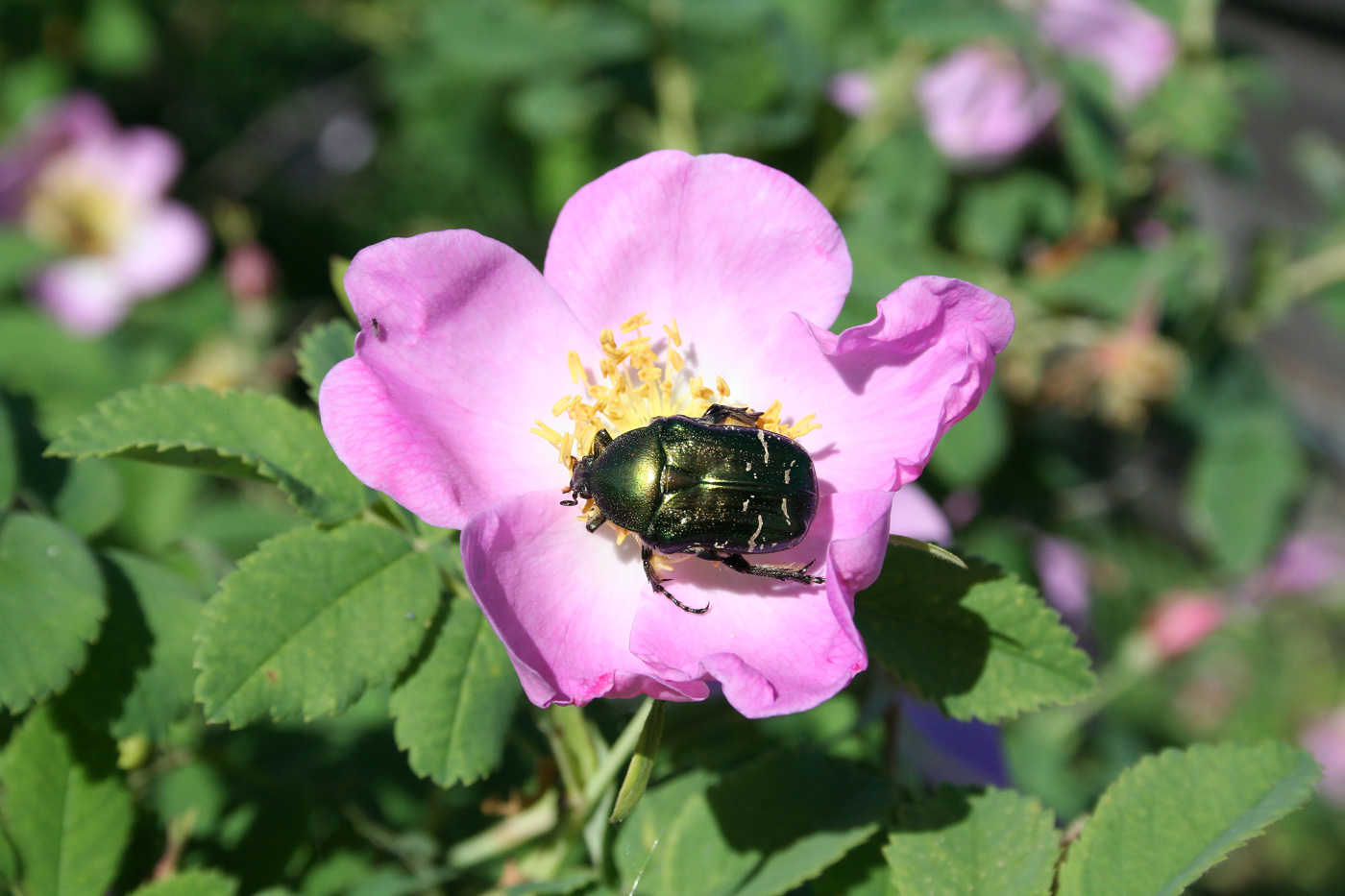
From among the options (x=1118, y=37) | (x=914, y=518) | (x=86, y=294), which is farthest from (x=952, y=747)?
(x=86, y=294)

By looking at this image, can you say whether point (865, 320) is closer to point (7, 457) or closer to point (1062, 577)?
point (1062, 577)

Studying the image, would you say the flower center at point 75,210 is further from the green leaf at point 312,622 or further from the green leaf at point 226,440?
the green leaf at point 312,622

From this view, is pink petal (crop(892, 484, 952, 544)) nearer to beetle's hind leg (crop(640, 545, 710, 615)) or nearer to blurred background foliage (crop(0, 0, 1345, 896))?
blurred background foliage (crop(0, 0, 1345, 896))

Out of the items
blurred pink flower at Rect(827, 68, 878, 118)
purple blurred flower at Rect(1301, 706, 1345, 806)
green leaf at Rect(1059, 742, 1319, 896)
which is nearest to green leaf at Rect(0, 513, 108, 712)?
green leaf at Rect(1059, 742, 1319, 896)

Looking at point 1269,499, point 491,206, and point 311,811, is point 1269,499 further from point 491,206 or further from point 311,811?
point 491,206

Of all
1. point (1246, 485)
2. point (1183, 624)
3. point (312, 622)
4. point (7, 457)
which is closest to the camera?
point (312, 622)

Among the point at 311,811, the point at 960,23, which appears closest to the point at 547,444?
the point at 311,811
